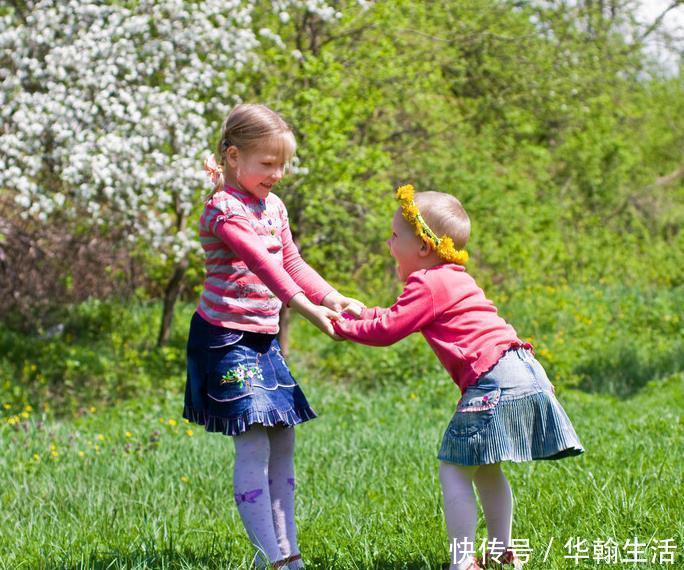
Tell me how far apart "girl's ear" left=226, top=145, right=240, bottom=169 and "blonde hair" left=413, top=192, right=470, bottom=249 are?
1.86ft

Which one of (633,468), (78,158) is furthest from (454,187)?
(633,468)

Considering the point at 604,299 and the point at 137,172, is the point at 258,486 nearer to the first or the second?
the point at 137,172

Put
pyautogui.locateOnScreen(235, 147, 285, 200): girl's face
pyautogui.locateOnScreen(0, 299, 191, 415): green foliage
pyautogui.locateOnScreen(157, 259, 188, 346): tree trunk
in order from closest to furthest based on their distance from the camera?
pyautogui.locateOnScreen(235, 147, 285, 200): girl's face
pyautogui.locateOnScreen(0, 299, 191, 415): green foliage
pyautogui.locateOnScreen(157, 259, 188, 346): tree trunk

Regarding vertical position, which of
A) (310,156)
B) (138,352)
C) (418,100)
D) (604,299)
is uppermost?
(418,100)

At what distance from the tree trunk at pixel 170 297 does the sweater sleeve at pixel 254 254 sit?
18.4ft

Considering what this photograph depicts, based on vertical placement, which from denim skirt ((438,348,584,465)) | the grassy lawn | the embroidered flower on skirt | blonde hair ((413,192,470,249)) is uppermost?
blonde hair ((413,192,470,249))

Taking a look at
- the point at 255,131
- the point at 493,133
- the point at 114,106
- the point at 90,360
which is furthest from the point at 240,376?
the point at 493,133

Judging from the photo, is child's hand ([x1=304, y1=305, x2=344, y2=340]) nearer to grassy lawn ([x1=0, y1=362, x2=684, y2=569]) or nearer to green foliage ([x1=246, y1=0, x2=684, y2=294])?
grassy lawn ([x1=0, y1=362, x2=684, y2=569])

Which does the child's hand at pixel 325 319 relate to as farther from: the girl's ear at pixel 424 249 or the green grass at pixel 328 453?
the green grass at pixel 328 453

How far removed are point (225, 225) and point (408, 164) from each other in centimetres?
764

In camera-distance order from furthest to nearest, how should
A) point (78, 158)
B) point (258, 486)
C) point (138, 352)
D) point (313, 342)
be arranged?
1. point (313, 342)
2. point (138, 352)
3. point (78, 158)
4. point (258, 486)

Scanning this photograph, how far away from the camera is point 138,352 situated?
908 centimetres

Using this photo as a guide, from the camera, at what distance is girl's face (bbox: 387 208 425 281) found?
A: 282 cm

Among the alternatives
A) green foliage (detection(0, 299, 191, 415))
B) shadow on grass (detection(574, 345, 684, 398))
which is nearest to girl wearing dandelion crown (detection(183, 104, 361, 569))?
green foliage (detection(0, 299, 191, 415))
